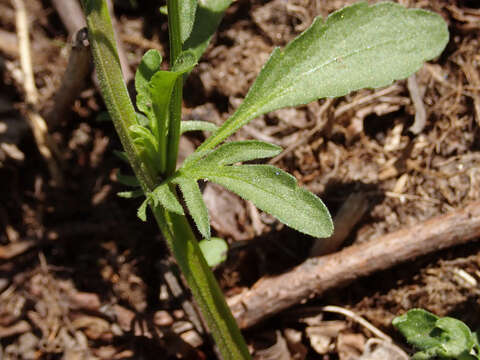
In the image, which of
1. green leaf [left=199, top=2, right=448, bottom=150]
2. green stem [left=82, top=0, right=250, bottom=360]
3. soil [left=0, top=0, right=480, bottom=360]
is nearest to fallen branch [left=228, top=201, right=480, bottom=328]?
soil [left=0, top=0, right=480, bottom=360]

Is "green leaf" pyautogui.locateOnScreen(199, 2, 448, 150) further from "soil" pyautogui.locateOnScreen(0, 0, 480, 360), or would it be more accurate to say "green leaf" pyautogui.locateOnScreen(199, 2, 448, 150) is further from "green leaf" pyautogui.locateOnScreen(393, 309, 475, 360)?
"green leaf" pyautogui.locateOnScreen(393, 309, 475, 360)

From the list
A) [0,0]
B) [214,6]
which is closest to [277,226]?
[214,6]

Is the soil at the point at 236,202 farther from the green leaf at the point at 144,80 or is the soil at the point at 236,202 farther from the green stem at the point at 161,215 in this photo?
the green leaf at the point at 144,80

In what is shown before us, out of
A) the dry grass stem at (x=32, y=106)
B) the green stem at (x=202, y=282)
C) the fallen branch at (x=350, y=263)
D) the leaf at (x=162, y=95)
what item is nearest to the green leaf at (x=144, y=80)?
the leaf at (x=162, y=95)

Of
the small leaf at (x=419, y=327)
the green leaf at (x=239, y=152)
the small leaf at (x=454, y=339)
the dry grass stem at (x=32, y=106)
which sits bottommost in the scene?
the small leaf at (x=454, y=339)

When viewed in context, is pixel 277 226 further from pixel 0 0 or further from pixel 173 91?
pixel 0 0
